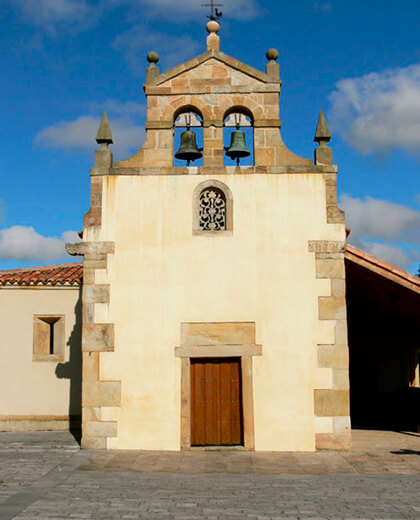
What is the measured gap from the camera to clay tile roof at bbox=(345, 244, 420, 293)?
9734 millimetres

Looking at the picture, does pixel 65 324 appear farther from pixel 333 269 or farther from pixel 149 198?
pixel 333 269

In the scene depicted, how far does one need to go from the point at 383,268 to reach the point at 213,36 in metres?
5.48

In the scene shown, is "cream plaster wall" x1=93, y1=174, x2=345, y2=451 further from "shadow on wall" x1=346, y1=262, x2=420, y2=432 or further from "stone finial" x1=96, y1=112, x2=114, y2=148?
"shadow on wall" x1=346, y1=262, x2=420, y2=432

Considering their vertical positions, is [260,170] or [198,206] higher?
[260,170]

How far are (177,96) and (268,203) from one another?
8.73 ft

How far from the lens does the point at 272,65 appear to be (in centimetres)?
1080

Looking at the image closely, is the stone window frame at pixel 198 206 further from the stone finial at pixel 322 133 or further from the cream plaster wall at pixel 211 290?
the stone finial at pixel 322 133

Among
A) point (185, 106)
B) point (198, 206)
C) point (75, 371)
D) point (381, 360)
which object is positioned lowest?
point (75, 371)

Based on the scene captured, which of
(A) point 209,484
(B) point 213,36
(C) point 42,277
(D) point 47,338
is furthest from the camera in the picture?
(C) point 42,277

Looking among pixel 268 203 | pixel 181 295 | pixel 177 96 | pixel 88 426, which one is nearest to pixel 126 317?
pixel 181 295

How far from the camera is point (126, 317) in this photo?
10.1m

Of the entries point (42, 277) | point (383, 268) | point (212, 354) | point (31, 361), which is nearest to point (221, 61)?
point (383, 268)

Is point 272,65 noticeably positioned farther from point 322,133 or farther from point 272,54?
point 322,133

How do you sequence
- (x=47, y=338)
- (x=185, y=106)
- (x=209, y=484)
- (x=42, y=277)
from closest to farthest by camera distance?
1. (x=209, y=484)
2. (x=185, y=106)
3. (x=47, y=338)
4. (x=42, y=277)
